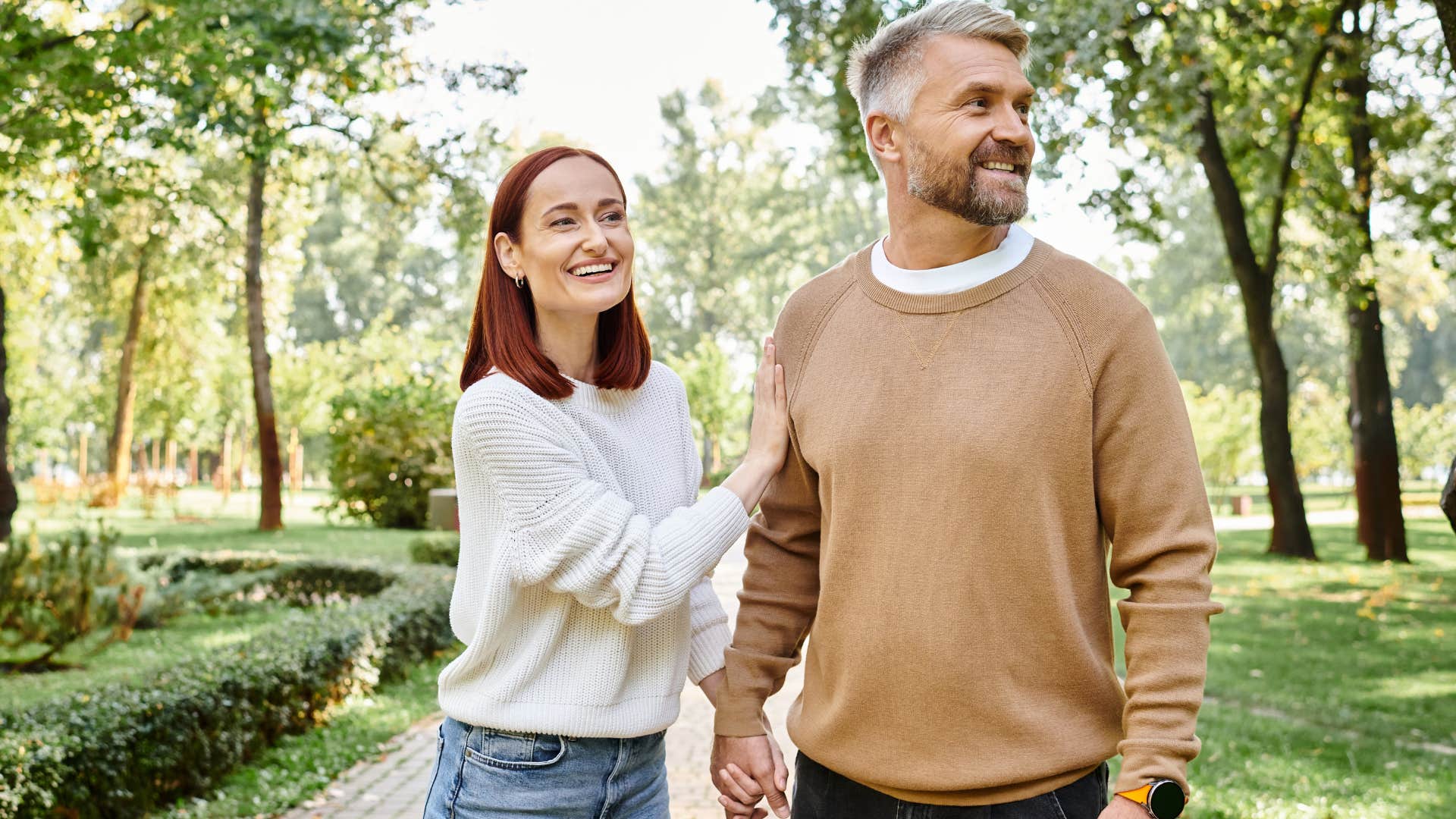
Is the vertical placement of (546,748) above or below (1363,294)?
below

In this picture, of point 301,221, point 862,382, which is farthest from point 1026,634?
point 301,221

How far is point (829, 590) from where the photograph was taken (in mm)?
2391

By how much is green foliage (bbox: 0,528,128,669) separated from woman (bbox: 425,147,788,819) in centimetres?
804

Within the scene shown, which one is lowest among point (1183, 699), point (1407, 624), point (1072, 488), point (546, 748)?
point (1407, 624)

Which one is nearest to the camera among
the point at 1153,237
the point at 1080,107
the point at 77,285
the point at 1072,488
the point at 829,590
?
the point at 1072,488

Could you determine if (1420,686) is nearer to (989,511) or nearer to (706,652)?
(706,652)

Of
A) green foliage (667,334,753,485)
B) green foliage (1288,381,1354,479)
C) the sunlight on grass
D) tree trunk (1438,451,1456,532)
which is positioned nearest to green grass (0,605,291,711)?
tree trunk (1438,451,1456,532)

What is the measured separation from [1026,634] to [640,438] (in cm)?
94

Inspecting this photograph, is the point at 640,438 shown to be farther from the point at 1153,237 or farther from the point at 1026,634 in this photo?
the point at 1153,237

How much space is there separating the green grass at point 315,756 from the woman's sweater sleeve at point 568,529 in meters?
4.03

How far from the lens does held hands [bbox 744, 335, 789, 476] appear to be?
2617 millimetres

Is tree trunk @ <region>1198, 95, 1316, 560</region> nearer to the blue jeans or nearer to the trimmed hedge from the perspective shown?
the trimmed hedge

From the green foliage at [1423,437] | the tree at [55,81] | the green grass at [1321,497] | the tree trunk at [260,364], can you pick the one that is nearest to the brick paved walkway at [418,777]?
the tree at [55,81]

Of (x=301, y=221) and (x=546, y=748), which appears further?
(x=301, y=221)
